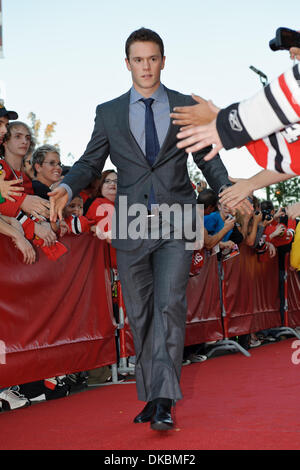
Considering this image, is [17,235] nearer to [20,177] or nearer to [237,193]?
[20,177]

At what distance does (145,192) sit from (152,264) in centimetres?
48

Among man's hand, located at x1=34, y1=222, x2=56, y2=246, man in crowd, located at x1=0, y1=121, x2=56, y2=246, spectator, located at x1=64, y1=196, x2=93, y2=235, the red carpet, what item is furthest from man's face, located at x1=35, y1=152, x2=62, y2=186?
the red carpet

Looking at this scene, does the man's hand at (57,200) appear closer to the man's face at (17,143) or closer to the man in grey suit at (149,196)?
the man in grey suit at (149,196)

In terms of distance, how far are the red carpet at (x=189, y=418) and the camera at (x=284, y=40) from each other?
6.24 feet

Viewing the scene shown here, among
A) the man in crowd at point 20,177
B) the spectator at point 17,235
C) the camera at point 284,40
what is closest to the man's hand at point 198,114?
the camera at point 284,40

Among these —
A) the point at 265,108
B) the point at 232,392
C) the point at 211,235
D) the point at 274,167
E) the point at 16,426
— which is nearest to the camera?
the point at 265,108

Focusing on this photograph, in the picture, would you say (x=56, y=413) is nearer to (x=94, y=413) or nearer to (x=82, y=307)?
(x=94, y=413)

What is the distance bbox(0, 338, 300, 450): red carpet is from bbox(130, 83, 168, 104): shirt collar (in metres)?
2.08

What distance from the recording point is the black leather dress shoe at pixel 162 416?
3.63 metres

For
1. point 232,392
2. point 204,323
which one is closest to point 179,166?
point 232,392

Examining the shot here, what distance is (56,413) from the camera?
15.7ft

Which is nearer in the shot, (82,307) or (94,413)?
(94,413)

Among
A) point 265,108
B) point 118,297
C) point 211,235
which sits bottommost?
point 118,297

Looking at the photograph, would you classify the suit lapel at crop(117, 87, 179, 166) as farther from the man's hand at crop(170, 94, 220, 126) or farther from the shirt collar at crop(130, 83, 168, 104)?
the man's hand at crop(170, 94, 220, 126)
